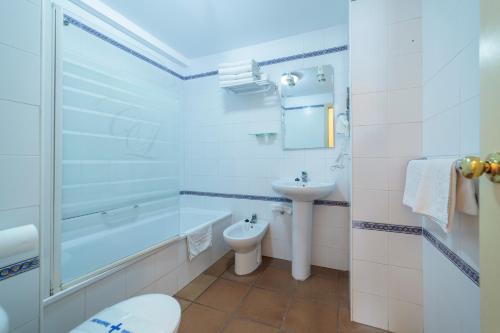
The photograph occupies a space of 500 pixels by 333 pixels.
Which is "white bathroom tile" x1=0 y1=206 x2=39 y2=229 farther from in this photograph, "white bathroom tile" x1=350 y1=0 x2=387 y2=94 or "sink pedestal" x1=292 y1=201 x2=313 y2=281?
"white bathroom tile" x1=350 y1=0 x2=387 y2=94

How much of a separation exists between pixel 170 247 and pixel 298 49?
224 cm

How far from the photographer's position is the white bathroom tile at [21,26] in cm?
77

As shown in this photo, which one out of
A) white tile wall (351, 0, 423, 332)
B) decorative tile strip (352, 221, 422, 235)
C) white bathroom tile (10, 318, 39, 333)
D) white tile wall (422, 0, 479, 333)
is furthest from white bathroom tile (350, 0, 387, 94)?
white bathroom tile (10, 318, 39, 333)

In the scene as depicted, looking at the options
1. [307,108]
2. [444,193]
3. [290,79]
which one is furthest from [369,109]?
[290,79]

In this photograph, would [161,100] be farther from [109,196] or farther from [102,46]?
[109,196]

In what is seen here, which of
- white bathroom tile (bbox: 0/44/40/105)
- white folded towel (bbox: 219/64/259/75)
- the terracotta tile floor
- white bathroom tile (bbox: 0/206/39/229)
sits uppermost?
white folded towel (bbox: 219/64/259/75)

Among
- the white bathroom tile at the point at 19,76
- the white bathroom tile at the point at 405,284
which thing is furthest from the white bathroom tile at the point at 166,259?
the white bathroom tile at the point at 405,284

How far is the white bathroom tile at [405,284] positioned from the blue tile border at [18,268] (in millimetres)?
1850

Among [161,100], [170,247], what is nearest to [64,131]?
[161,100]

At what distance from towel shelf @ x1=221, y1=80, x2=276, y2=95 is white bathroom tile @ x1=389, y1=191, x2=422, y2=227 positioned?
1.53 m

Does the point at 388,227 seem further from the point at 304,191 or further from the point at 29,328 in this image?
the point at 29,328

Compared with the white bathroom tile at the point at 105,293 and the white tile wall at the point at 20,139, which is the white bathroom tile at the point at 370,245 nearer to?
the white bathroom tile at the point at 105,293

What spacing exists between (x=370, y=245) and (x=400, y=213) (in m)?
0.28

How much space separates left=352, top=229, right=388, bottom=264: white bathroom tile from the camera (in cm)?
133
